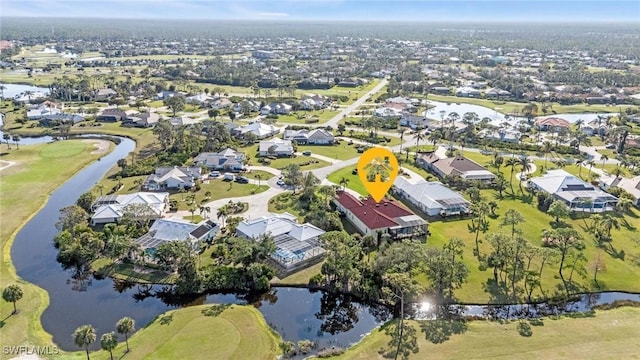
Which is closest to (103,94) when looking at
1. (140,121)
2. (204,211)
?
(140,121)

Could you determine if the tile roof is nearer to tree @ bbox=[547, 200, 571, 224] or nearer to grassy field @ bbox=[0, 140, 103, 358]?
tree @ bbox=[547, 200, 571, 224]

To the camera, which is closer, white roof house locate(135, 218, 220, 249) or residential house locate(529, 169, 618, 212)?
white roof house locate(135, 218, 220, 249)

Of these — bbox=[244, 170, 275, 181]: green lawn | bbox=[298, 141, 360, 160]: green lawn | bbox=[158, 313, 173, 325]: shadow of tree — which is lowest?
bbox=[158, 313, 173, 325]: shadow of tree

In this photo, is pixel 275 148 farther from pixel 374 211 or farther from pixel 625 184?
pixel 625 184

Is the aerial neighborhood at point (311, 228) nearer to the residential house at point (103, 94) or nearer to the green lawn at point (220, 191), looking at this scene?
the green lawn at point (220, 191)

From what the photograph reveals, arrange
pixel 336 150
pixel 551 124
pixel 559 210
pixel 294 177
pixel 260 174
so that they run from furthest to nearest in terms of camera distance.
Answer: pixel 551 124 → pixel 336 150 → pixel 260 174 → pixel 294 177 → pixel 559 210

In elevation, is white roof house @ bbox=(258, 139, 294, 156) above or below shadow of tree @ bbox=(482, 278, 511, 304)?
above

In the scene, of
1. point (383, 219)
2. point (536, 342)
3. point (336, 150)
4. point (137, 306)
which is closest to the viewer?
point (536, 342)

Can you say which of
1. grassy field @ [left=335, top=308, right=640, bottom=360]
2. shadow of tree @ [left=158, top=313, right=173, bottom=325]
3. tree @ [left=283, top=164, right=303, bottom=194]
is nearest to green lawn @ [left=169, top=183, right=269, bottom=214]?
tree @ [left=283, top=164, right=303, bottom=194]
